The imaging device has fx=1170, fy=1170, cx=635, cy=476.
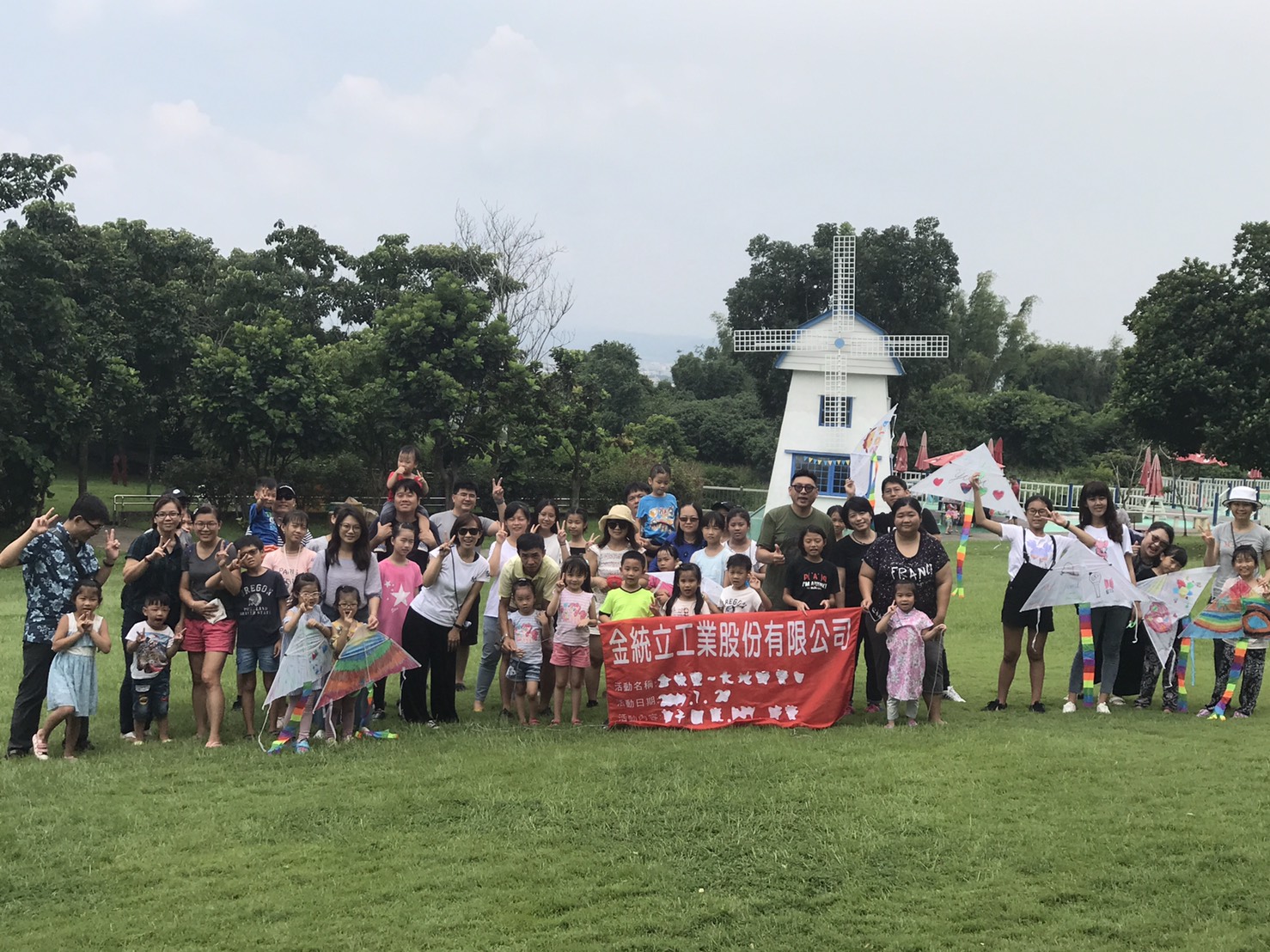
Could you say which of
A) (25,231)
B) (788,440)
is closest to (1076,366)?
(788,440)

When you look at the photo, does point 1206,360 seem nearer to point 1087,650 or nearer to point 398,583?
point 1087,650

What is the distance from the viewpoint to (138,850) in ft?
20.4

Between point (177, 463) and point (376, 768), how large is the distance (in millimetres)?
28357

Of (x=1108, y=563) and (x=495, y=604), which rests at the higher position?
(x=1108, y=563)

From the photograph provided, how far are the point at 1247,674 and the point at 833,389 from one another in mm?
31803

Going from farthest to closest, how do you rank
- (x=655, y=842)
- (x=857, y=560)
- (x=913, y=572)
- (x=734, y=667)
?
(x=857, y=560) < (x=734, y=667) < (x=913, y=572) < (x=655, y=842)

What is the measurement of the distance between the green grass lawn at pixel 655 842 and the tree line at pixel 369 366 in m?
20.9

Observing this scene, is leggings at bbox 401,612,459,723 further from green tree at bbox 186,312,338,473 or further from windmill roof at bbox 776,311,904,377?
windmill roof at bbox 776,311,904,377

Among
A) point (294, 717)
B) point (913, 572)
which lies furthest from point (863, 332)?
point (294, 717)

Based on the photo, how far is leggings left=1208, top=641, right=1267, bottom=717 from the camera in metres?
8.98

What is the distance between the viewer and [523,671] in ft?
28.9

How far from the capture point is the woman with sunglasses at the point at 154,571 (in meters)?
8.41

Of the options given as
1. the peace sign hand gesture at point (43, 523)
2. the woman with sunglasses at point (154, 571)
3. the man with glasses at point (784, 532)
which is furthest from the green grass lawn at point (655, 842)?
the peace sign hand gesture at point (43, 523)

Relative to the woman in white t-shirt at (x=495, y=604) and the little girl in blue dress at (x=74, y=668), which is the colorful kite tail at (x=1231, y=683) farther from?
the little girl in blue dress at (x=74, y=668)
